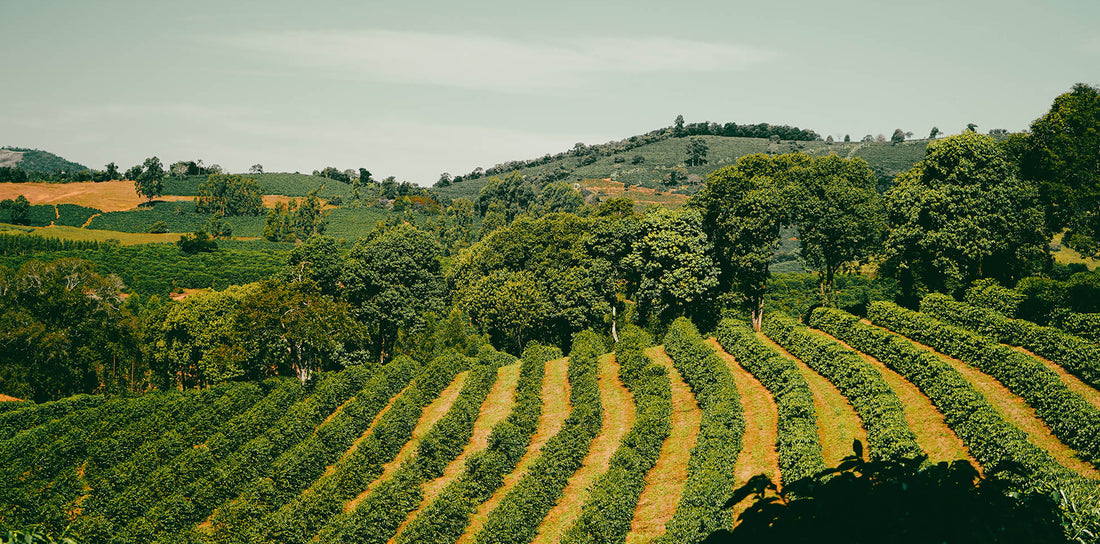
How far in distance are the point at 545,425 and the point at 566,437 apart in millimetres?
5343

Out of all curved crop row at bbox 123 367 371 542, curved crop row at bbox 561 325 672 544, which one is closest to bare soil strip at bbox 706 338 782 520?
curved crop row at bbox 561 325 672 544

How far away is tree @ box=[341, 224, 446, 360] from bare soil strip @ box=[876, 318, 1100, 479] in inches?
1849

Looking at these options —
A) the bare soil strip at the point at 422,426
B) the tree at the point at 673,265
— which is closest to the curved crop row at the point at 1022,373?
the tree at the point at 673,265

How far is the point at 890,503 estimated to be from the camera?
7012 mm

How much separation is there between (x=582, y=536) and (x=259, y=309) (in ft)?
112

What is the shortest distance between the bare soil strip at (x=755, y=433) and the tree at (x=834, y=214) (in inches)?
712

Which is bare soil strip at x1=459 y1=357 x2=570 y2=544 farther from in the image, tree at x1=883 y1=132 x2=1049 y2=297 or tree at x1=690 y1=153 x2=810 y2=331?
tree at x1=883 y1=132 x2=1049 y2=297

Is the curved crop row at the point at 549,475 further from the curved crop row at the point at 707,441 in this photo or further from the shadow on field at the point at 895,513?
the shadow on field at the point at 895,513

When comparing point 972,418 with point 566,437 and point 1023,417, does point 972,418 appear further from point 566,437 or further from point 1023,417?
point 566,437

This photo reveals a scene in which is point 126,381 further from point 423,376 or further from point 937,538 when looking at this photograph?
point 937,538

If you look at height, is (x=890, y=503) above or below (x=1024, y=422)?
above

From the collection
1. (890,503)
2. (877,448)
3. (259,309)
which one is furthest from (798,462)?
(259,309)

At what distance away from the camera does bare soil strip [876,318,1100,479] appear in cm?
2227

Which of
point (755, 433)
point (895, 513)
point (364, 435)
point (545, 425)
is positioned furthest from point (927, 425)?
point (364, 435)
